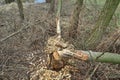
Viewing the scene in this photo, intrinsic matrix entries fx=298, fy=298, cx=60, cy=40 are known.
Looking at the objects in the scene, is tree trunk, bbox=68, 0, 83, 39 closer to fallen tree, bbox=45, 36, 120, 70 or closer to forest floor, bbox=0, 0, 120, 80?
forest floor, bbox=0, 0, 120, 80

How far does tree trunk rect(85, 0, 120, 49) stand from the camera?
6.62 m

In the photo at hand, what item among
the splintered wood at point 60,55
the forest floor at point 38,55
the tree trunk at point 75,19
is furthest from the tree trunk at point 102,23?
the splintered wood at point 60,55

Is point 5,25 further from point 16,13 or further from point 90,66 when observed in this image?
point 90,66

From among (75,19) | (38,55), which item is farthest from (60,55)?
(75,19)

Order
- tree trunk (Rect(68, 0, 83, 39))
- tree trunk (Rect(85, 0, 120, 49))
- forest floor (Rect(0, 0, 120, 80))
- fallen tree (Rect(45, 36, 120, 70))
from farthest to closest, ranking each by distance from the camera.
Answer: tree trunk (Rect(68, 0, 83, 39)) < tree trunk (Rect(85, 0, 120, 49)) < forest floor (Rect(0, 0, 120, 80)) < fallen tree (Rect(45, 36, 120, 70))

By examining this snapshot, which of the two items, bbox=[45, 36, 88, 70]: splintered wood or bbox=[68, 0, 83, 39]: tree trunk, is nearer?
bbox=[45, 36, 88, 70]: splintered wood

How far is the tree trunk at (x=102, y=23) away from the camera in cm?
662

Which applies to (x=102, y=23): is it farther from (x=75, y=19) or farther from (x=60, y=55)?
(x=60, y=55)

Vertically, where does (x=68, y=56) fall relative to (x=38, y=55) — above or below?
above

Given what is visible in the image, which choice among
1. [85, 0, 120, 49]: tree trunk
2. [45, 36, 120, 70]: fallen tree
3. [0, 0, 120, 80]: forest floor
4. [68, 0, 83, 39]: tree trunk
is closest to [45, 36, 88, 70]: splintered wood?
[45, 36, 120, 70]: fallen tree

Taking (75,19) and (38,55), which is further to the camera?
(75,19)

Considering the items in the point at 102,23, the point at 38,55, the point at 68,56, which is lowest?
the point at 38,55

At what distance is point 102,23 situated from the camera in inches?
266

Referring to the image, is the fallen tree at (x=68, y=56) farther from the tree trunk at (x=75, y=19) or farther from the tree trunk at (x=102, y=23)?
the tree trunk at (x=75, y=19)
